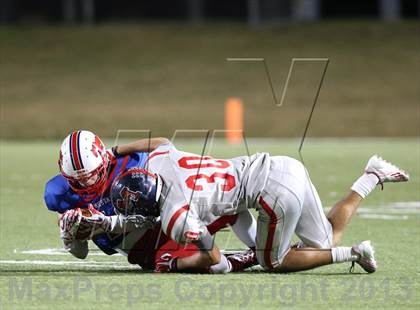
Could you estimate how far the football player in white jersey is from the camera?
568cm

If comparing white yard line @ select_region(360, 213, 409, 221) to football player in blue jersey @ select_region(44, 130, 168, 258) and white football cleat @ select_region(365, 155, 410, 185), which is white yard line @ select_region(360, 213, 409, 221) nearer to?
white football cleat @ select_region(365, 155, 410, 185)

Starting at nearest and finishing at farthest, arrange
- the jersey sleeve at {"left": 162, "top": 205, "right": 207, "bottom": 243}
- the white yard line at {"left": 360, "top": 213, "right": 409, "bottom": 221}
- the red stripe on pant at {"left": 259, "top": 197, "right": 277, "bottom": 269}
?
the jersey sleeve at {"left": 162, "top": 205, "right": 207, "bottom": 243} → the red stripe on pant at {"left": 259, "top": 197, "right": 277, "bottom": 269} → the white yard line at {"left": 360, "top": 213, "right": 409, "bottom": 221}

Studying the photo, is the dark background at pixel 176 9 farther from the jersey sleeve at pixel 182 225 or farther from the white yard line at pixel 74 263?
the jersey sleeve at pixel 182 225

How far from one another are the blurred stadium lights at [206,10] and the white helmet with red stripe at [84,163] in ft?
74.8

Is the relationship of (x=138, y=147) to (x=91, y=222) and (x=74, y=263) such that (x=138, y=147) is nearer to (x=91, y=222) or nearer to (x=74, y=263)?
(x=91, y=222)

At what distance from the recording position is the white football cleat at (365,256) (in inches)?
234

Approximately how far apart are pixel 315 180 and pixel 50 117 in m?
11.7

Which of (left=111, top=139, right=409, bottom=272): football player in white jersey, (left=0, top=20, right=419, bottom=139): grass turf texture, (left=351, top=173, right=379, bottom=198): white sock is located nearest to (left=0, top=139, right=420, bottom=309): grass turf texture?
(left=111, top=139, right=409, bottom=272): football player in white jersey

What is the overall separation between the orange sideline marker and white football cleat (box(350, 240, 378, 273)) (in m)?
13.7

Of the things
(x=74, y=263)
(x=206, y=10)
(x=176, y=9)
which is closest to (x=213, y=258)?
(x=74, y=263)

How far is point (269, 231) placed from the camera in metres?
5.93

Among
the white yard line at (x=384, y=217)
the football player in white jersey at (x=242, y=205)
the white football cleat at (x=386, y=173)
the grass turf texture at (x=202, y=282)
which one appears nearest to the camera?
the grass turf texture at (x=202, y=282)

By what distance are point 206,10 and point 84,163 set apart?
24150 millimetres

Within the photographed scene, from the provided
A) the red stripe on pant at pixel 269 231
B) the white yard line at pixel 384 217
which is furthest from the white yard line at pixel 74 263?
the white yard line at pixel 384 217
